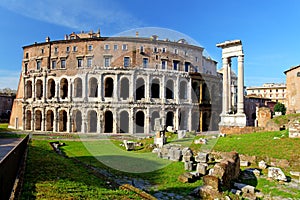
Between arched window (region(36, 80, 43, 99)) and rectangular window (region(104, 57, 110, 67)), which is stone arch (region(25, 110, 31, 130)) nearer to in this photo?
arched window (region(36, 80, 43, 99))

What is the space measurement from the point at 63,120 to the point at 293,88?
31938 mm

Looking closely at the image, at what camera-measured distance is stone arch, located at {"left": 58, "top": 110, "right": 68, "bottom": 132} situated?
33406mm

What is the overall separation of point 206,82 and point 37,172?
103 ft

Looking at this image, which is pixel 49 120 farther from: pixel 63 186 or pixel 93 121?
pixel 63 186

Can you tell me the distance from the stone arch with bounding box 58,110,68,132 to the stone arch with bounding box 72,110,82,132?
205 cm

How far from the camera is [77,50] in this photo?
3325 cm

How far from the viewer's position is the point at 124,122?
108 feet

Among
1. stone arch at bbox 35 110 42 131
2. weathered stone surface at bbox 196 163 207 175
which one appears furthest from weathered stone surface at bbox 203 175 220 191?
stone arch at bbox 35 110 42 131

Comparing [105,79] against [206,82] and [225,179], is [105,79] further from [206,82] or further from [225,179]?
[225,179]

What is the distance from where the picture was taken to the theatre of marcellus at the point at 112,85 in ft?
104

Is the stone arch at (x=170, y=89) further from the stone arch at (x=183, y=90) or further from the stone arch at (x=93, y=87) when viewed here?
the stone arch at (x=93, y=87)

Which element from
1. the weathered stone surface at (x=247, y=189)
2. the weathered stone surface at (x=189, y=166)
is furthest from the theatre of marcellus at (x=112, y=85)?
the weathered stone surface at (x=247, y=189)

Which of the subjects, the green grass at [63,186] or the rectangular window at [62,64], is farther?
the rectangular window at [62,64]

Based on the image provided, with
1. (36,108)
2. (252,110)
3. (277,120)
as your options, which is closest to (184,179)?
(277,120)
